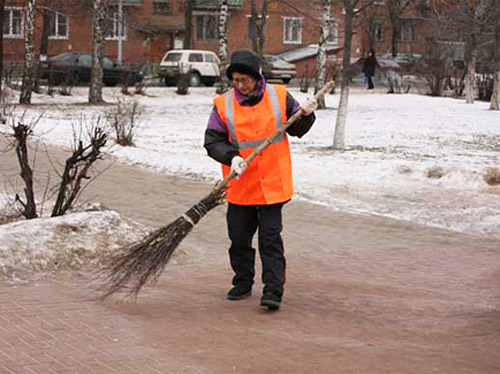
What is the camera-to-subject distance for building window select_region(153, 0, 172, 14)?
188ft

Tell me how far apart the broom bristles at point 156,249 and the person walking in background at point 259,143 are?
0.17 m

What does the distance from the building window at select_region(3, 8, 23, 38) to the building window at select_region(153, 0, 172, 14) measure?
841 centimetres

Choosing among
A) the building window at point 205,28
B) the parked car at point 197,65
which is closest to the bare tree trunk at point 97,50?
the parked car at point 197,65

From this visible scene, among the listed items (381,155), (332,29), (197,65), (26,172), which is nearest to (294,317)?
(26,172)

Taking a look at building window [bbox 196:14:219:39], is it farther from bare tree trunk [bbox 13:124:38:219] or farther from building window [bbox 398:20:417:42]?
bare tree trunk [bbox 13:124:38:219]

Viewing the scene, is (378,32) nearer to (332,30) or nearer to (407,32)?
(407,32)

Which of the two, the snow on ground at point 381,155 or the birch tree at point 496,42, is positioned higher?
the birch tree at point 496,42

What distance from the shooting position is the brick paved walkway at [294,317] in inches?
204

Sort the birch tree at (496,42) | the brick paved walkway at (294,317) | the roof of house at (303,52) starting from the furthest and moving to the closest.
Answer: the roof of house at (303,52) → the birch tree at (496,42) → the brick paved walkway at (294,317)

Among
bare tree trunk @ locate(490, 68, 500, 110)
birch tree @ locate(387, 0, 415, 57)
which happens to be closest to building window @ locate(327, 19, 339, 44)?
birch tree @ locate(387, 0, 415, 57)

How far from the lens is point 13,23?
50.1m

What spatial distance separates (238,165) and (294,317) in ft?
3.19

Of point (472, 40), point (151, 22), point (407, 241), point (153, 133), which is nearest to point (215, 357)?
point (407, 241)

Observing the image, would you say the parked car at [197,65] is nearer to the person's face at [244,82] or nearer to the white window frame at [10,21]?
the white window frame at [10,21]
